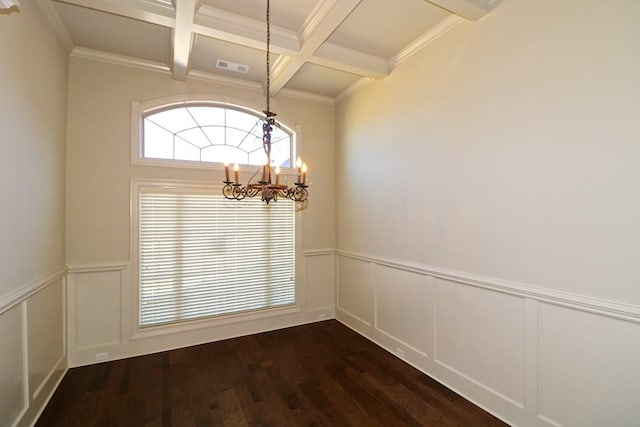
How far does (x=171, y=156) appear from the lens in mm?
3330

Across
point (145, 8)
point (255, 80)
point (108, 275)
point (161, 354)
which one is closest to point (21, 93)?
point (145, 8)

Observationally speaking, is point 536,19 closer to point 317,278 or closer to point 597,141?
point 597,141

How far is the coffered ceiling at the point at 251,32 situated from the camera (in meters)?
2.26

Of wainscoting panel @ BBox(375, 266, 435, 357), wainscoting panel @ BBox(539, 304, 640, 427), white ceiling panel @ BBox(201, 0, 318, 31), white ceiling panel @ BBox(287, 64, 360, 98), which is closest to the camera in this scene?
wainscoting panel @ BBox(539, 304, 640, 427)

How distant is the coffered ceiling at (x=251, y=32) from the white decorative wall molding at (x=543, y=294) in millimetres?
2125

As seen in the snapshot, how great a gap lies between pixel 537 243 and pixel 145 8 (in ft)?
11.1

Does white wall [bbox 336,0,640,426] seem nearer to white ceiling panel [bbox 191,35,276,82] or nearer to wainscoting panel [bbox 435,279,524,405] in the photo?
wainscoting panel [bbox 435,279,524,405]

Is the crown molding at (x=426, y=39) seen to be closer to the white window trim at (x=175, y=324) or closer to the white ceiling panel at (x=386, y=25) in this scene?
the white ceiling panel at (x=386, y=25)

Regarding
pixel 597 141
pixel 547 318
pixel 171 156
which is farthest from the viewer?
pixel 171 156

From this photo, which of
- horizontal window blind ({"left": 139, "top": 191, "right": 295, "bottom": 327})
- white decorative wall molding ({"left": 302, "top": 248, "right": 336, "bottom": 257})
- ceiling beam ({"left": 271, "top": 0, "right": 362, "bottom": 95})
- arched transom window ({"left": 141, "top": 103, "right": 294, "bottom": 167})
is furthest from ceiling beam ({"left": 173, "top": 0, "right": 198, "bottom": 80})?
white decorative wall molding ({"left": 302, "top": 248, "right": 336, "bottom": 257})

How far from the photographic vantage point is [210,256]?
3.51 m

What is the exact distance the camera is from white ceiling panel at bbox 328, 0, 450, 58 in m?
2.37

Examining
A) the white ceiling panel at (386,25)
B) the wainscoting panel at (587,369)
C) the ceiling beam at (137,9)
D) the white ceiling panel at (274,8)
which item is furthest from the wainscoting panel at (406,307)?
the ceiling beam at (137,9)

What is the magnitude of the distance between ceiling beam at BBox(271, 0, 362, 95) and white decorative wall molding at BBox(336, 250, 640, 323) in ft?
7.64
